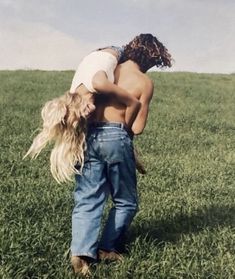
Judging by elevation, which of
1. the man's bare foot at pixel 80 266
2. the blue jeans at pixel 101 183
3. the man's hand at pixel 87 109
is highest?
the man's hand at pixel 87 109

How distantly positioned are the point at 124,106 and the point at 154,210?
2.17 meters

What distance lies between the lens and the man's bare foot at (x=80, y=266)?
5320mm

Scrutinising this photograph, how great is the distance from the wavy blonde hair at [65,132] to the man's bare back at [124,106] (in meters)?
0.23

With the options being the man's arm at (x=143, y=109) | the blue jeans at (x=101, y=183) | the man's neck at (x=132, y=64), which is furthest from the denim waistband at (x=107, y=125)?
the man's neck at (x=132, y=64)

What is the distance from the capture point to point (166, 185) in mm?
8875

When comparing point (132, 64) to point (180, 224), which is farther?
point (180, 224)

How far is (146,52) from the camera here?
5.71 metres

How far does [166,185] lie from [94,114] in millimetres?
3480

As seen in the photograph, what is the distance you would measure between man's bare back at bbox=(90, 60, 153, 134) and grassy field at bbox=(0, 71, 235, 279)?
132cm

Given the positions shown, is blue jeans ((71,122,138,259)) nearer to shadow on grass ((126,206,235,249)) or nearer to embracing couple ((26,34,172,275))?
embracing couple ((26,34,172,275))

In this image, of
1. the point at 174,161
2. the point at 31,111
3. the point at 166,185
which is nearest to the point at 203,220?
the point at 166,185

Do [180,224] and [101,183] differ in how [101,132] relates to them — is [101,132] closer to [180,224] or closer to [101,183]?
[101,183]

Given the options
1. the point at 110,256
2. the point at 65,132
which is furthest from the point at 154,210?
the point at 65,132

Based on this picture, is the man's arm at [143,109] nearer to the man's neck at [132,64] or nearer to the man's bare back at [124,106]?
the man's bare back at [124,106]
